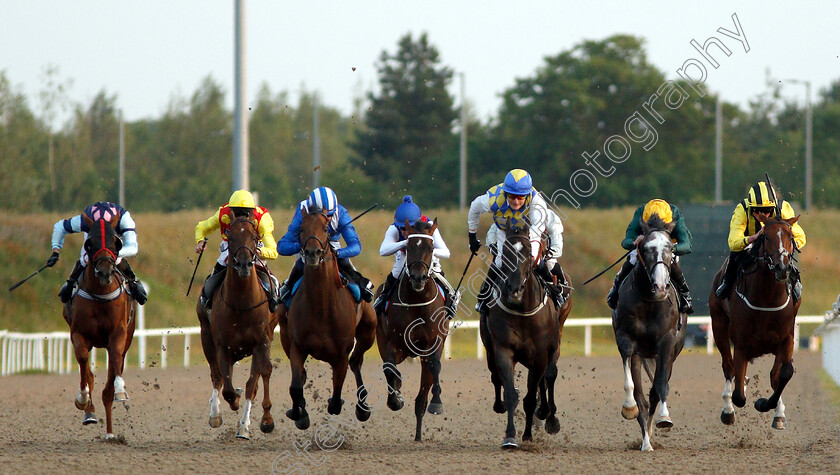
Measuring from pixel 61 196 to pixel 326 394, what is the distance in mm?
27363

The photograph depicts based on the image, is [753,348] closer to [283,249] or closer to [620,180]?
[283,249]

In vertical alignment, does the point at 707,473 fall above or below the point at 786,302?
below

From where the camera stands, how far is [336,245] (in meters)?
9.69

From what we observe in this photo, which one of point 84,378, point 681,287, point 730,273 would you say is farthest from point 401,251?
point 84,378

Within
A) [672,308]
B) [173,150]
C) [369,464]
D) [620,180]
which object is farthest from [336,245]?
[173,150]

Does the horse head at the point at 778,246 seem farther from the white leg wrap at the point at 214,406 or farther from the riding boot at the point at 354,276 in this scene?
the white leg wrap at the point at 214,406

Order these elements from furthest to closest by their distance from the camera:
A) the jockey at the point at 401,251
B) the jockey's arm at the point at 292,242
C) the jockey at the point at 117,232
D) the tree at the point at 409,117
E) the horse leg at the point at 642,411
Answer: the tree at the point at 409,117 → the jockey at the point at 401,251 → the jockey at the point at 117,232 → the jockey's arm at the point at 292,242 → the horse leg at the point at 642,411

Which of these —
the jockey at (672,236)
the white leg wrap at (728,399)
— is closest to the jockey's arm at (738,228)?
the jockey at (672,236)

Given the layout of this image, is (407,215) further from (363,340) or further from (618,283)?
(618,283)

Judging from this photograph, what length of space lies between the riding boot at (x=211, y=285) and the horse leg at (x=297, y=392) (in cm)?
135

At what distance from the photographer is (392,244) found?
32.7ft

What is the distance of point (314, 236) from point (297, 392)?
141 centimetres

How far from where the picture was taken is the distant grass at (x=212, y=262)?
26359mm

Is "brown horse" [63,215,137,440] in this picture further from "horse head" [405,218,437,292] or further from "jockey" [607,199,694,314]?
"jockey" [607,199,694,314]
